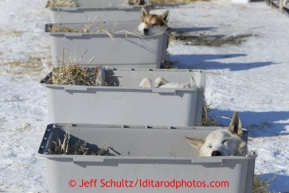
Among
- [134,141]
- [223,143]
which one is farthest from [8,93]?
[223,143]

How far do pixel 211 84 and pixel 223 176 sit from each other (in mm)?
3062

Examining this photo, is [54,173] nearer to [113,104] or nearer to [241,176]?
[241,176]

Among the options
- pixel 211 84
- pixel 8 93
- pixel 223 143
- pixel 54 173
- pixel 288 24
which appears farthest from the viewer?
pixel 288 24

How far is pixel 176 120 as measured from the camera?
160 inches

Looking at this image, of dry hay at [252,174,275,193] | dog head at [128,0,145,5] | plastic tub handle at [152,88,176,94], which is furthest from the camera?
dog head at [128,0,145,5]

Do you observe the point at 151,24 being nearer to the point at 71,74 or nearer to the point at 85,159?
the point at 71,74

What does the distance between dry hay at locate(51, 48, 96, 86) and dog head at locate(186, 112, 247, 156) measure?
1.44 meters

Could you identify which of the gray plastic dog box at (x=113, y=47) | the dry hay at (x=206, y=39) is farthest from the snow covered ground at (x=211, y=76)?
the gray plastic dog box at (x=113, y=47)

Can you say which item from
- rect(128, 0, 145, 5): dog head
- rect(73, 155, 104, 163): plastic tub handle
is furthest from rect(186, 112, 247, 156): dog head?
rect(128, 0, 145, 5): dog head

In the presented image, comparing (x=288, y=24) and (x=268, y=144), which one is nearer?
(x=268, y=144)

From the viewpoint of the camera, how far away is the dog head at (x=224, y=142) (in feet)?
10.4

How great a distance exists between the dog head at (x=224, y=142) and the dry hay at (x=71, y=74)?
4.74 feet

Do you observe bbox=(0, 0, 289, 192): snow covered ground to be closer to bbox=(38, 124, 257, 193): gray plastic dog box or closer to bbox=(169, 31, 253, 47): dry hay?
bbox=(169, 31, 253, 47): dry hay

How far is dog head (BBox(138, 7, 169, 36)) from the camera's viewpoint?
19.8 ft
